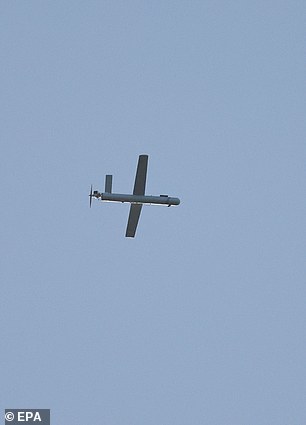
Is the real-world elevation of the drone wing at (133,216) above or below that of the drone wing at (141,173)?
below

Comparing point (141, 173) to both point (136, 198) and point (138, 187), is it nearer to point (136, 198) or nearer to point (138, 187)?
point (138, 187)

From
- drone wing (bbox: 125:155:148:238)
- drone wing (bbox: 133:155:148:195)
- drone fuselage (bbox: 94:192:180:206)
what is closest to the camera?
drone wing (bbox: 133:155:148:195)

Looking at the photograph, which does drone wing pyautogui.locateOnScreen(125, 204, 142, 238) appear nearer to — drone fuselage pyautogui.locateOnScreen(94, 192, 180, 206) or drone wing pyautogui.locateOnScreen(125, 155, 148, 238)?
drone wing pyautogui.locateOnScreen(125, 155, 148, 238)

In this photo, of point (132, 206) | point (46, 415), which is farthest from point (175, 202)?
point (46, 415)

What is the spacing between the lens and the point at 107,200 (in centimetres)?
13588

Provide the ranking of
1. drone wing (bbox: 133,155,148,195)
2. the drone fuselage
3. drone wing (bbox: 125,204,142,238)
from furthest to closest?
drone wing (bbox: 125,204,142,238) < the drone fuselage < drone wing (bbox: 133,155,148,195)

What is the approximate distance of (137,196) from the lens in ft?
448

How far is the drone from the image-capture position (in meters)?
135

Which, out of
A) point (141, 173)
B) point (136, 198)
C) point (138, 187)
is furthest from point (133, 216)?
point (141, 173)

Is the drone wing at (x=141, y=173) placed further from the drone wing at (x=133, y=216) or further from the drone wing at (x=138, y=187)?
the drone wing at (x=133, y=216)

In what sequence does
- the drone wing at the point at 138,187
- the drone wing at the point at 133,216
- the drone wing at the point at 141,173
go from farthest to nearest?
the drone wing at the point at 133,216, the drone wing at the point at 138,187, the drone wing at the point at 141,173

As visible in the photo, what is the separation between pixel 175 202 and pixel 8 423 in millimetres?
37588

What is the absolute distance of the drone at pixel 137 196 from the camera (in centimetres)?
13525

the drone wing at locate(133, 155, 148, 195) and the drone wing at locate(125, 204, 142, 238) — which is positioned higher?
the drone wing at locate(133, 155, 148, 195)
